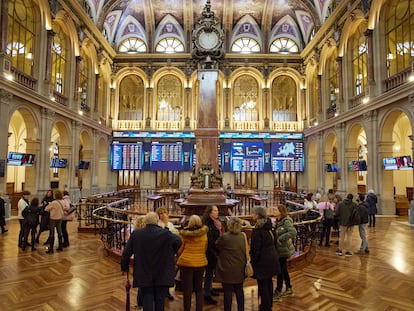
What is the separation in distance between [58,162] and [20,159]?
3.16m

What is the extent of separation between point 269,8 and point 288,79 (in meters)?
5.58

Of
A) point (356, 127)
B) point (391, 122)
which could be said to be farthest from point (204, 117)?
point (356, 127)

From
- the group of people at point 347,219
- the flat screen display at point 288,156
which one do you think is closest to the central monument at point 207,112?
the group of people at point 347,219

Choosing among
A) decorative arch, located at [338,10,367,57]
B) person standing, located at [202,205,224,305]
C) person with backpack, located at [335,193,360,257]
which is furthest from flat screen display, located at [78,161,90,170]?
decorative arch, located at [338,10,367,57]

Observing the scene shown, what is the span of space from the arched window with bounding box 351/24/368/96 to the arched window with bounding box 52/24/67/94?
51.1 feet

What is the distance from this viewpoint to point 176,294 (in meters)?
4.40

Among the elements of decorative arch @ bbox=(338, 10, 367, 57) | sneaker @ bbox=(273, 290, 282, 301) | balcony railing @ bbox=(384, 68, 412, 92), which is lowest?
sneaker @ bbox=(273, 290, 282, 301)

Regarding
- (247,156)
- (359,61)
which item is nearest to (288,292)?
(359,61)

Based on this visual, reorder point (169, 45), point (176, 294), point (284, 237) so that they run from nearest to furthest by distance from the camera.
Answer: point (284, 237) → point (176, 294) → point (169, 45)

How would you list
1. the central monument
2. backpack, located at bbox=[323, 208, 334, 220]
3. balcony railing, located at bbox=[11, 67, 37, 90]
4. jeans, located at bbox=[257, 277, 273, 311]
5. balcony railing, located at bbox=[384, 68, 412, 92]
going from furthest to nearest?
balcony railing, located at bbox=[11, 67, 37, 90]
balcony railing, located at bbox=[384, 68, 412, 92]
the central monument
backpack, located at bbox=[323, 208, 334, 220]
jeans, located at bbox=[257, 277, 273, 311]

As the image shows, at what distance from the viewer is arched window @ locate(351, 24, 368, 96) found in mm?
14742

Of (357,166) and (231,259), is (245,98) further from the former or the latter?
(231,259)

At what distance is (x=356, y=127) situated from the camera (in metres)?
15.3

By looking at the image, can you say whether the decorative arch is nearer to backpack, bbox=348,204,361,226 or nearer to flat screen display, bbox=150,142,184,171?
backpack, bbox=348,204,361,226
